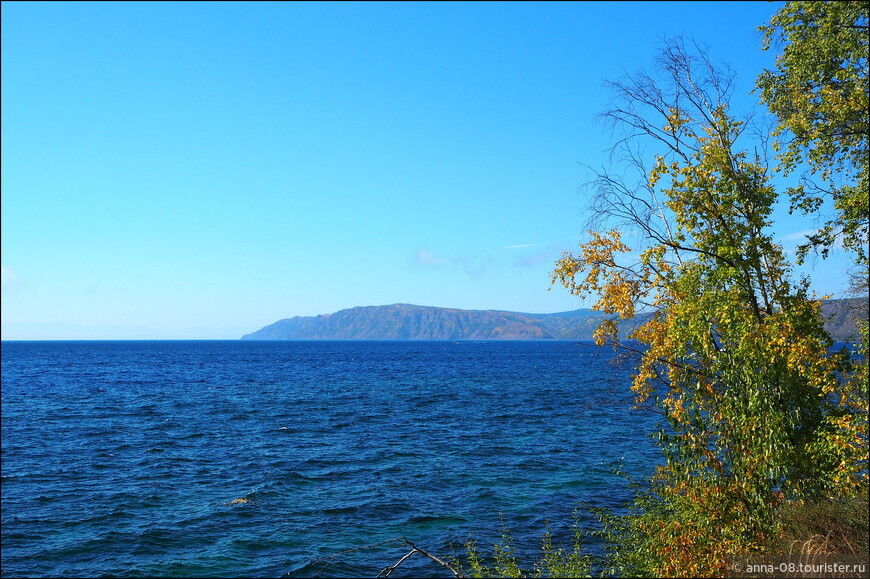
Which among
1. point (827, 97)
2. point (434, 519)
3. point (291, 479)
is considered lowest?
point (434, 519)

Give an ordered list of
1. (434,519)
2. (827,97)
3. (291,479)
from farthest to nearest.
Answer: (291,479), (434,519), (827,97)

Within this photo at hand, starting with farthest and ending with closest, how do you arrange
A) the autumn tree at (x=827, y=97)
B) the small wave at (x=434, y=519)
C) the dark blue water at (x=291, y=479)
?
the small wave at (x=434, y=519) → the dark blue water at (x=291, y=479) → the autumn tree at (x=827, y=97)

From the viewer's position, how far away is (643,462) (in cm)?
3425

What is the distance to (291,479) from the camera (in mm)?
32500

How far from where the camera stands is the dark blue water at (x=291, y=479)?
22.3 meters

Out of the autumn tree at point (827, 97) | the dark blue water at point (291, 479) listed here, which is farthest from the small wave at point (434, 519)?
the autumn tree at point (827, 97)

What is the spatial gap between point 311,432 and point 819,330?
3911 centimetres

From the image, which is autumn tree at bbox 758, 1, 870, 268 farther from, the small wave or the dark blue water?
the small wave

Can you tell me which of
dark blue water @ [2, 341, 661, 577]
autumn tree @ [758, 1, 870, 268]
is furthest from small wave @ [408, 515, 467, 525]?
autumn tree @ [758, 1, 870, 268]

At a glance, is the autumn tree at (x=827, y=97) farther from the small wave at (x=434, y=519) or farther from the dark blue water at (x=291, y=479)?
the small wave at (x=434, y=519)

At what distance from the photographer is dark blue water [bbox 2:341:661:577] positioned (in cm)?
2227

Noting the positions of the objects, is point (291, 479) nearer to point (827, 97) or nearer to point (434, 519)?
point (434, 519)

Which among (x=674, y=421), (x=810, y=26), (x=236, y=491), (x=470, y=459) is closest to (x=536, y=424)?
(x=470, y=459)

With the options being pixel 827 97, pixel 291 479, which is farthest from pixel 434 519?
pixel 827 97
